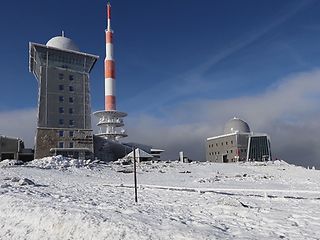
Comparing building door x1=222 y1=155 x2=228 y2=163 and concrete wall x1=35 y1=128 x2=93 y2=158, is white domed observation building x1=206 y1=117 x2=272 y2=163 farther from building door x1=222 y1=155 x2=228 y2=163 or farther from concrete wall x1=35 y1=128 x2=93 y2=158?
concrete wall x1=35 y1=128 x2=93 y2=158

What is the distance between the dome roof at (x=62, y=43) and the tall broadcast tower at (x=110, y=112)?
995 centimetres

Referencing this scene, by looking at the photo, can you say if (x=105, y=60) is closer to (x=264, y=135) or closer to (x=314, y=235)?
(x=264, y=135)

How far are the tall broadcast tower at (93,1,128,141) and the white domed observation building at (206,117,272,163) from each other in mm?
28775

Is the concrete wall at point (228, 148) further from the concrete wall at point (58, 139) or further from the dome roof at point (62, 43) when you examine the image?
the dome roof at point (62, 43)

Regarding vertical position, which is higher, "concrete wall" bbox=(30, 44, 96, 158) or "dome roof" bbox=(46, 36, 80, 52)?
"dome roof" bbox=(46, 36, 80, 52)

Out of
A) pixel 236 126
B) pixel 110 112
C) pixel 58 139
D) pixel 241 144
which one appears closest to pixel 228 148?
pixel 241 144

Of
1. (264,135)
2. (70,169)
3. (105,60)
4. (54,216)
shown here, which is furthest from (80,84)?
(54,216)

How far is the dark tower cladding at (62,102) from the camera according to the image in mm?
58344

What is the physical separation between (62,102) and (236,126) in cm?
4748

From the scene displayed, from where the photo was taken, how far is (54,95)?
5975 cm

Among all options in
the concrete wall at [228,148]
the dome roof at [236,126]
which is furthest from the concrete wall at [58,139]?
the dome roof at [236,126]

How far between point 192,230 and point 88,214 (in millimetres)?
3084

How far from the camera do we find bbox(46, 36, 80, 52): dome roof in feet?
212

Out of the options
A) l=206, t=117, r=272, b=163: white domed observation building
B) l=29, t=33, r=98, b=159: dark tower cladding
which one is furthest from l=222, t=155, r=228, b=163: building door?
l=29, t=33, r=98, b=159: dark tower cladding
